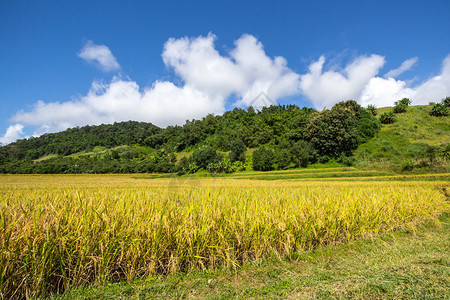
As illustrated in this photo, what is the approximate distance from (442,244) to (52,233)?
7384 mm

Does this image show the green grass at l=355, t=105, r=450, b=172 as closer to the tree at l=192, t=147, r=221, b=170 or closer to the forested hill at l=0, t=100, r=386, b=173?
the forested hill at l=0, t=100, r=386, b=173

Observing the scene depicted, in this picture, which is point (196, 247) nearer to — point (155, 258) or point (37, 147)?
point (155, 258)

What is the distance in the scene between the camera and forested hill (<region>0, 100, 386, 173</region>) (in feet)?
149

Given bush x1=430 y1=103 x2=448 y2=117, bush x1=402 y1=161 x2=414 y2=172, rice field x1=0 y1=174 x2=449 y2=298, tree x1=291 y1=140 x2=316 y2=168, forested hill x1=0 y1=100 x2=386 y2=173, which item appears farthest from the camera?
bush x1=430 y1=103 x2=448 y2=117

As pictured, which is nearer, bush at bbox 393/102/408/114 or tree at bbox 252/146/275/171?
tree at bbox 252/146/275/171

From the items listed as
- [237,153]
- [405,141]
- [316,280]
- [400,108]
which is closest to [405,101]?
[400,108]

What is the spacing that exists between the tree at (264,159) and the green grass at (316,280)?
134 ft

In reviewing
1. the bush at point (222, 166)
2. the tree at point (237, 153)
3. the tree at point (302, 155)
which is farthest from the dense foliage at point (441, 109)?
the bush at point (222, 166)

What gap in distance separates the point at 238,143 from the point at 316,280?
180ft

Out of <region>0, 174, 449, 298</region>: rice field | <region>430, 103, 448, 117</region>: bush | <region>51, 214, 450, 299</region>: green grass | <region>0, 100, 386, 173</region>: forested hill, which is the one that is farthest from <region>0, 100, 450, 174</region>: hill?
<region>51, 214, 450, 299</region>: green grass

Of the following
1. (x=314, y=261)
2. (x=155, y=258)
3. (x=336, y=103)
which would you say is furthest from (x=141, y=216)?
(x=336, y=103)

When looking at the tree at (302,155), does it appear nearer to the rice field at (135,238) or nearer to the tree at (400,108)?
the tree at (400,108)

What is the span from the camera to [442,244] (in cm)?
415

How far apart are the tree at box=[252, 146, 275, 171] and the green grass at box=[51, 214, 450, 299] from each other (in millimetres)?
40882
